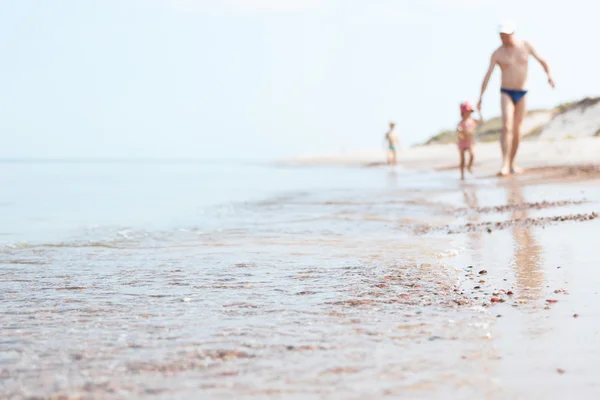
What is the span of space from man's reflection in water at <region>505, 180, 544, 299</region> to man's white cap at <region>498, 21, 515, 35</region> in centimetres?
574

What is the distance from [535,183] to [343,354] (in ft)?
34.5

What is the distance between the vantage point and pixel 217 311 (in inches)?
144

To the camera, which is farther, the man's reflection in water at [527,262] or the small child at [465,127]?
the small child at [465,127]

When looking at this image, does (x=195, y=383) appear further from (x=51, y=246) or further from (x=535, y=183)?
(x=535, y=183)

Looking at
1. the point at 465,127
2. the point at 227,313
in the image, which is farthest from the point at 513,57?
the point at 227,313

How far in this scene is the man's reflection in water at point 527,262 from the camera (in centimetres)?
402

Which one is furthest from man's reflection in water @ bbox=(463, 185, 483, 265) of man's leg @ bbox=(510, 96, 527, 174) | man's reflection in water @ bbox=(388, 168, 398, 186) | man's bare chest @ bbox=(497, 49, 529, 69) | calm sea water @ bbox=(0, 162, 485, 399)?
man's reflection in water @ bbox=(388, 168, 398, 186)

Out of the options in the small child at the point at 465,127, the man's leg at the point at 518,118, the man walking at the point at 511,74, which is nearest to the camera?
the man walking at the point at 511,74

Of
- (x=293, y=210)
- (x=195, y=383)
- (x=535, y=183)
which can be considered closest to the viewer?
(x=195, y=383)

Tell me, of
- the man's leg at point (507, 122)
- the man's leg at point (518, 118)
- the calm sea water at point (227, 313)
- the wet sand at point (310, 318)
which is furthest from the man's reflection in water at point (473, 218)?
the man's leg at point (518, 118)

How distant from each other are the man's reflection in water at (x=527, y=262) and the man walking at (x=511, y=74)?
19.1ft

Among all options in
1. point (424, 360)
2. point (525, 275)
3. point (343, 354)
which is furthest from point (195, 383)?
point (525, 275)

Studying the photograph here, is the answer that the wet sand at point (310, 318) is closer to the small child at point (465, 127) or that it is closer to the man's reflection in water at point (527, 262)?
the man's reflection in water at point (527, 262)

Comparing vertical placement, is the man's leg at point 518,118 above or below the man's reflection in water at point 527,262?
above
